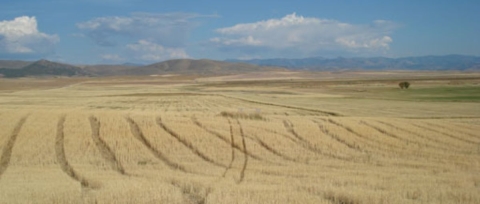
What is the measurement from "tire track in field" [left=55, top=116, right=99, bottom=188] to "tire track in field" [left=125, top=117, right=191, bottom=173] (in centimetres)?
360

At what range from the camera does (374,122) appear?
3247cm

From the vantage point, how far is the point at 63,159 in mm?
21766

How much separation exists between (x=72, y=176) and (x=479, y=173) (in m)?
13.9

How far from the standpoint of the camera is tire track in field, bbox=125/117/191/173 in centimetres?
2047

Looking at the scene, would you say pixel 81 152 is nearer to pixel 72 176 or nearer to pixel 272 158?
pixel 72 176

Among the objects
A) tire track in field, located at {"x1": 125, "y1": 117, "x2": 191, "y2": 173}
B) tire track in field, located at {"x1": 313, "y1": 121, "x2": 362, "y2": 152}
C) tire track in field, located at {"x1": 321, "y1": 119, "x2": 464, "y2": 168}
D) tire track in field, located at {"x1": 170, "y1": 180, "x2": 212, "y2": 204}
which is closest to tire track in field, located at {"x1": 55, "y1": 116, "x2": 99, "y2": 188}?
tire track in field, located at {"x1": 170, "y1": 180, "x2": 212, "y2": 204}

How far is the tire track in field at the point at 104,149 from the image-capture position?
20.3 metres

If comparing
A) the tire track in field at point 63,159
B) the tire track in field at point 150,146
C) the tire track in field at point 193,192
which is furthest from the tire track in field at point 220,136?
the tire track in field at point 193,192

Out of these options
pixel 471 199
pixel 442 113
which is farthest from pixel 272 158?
pixel 442 113

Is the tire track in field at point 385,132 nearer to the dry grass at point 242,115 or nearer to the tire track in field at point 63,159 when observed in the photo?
the dry grass at point 242,115

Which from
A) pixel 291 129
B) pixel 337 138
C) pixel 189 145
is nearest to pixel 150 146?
pixel 189 145

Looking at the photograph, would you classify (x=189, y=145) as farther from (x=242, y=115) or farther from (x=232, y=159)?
(x=242, y=115)

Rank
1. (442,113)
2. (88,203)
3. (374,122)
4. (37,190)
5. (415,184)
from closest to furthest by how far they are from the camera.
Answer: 1. (88,203)
2. (37,190)
3. (415,184)
4. (374,122)
5. (442,113)

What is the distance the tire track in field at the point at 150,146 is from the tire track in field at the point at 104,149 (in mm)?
1750
